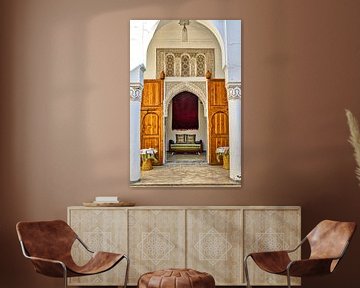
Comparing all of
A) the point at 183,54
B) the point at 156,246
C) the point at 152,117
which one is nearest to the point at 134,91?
the point at 152,117

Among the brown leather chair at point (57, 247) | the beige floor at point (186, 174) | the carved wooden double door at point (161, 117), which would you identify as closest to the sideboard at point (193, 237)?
the brown leather chair at point (57, 247)

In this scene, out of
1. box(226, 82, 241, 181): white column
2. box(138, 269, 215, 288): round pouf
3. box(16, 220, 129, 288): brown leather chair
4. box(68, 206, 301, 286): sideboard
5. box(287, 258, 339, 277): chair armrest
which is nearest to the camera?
box(138, 269, 215, 288): round pouf

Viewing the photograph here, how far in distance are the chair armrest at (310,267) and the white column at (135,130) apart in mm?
2024

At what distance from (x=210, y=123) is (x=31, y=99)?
78.8 inches

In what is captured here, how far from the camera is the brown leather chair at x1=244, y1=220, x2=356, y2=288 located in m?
4.86

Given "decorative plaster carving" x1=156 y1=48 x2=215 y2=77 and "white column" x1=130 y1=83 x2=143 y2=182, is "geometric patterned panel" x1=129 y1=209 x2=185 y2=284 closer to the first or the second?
"white column" x1=130 y1=83 x2=143 y2=182

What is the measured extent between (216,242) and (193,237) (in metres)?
0.24

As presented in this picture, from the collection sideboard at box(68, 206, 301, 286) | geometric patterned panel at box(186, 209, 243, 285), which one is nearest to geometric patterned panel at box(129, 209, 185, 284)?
sideboard at box(68, 206, 301, 286)

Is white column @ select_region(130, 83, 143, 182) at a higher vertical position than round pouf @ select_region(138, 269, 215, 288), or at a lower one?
higher

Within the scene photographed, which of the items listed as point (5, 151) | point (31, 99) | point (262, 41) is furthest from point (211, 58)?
point (5, 151)

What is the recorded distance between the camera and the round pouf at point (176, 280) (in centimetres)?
456

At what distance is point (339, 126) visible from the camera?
20.0 feet

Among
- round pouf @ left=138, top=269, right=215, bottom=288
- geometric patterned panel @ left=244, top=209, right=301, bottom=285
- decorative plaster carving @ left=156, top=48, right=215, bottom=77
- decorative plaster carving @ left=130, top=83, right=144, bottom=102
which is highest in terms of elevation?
decorative plaster carving @ left=156, top=48, right=215, bottom=77

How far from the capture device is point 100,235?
5.71 metres
